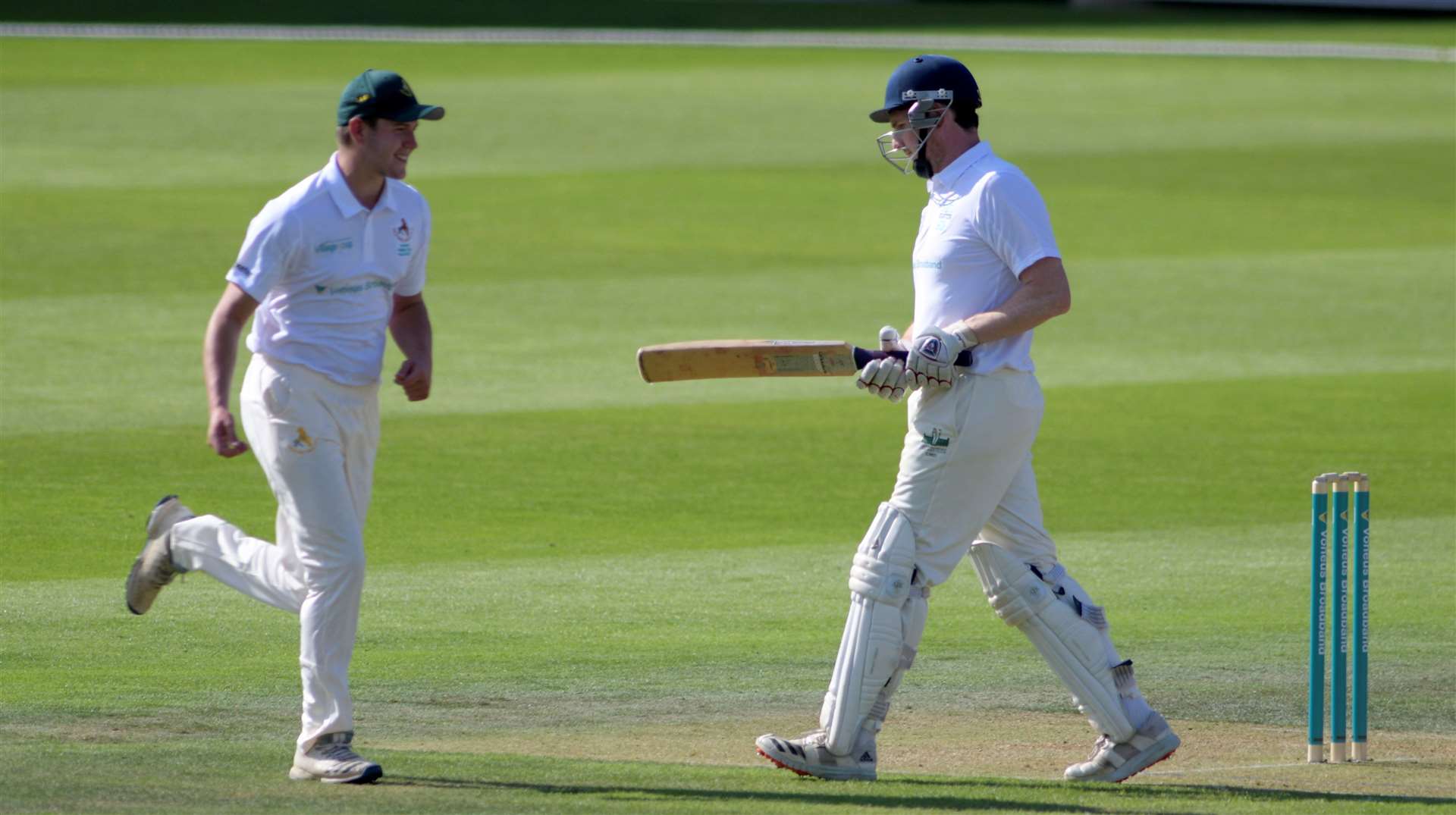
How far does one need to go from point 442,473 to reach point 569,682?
421 centimetres

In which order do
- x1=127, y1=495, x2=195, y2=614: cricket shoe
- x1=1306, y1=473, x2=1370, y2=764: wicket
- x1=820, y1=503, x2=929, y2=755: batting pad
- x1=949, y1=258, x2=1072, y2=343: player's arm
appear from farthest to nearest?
x1=127, y1=495, x2=195, y2=614: cricket shoe < x1=1306, y1=473, x2=1370, y2=764: wicket < x1=820, y1=503, x2=929, y2=755: batting pad < x1=949, y1=258, x2=1072, y2=343: player's arm

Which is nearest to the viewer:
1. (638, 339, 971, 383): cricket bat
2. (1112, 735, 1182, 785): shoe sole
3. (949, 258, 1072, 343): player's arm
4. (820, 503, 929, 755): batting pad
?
(949, 258, 1072, 343): player's arm

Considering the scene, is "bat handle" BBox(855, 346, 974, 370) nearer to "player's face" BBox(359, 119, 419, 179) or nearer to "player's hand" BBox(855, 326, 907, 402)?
"player's hand" BBox(855, 326, 907, 402)

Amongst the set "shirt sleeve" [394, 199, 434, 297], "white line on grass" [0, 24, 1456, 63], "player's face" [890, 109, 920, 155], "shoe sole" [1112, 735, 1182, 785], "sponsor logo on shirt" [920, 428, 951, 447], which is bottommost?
"shoe sole" [1112, 735, 1182, 785]

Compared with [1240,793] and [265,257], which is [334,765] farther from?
[1240,793]

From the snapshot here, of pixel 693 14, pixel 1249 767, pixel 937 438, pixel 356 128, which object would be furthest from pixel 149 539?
pixel 693 14

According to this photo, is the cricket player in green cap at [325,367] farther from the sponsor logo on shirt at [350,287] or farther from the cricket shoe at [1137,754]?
the cricket shoe at [1137,754]

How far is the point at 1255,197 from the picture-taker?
79.3 feet

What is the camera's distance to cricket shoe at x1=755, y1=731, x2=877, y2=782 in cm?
635

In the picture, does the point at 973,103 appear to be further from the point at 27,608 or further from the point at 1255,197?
the point at 1255,197

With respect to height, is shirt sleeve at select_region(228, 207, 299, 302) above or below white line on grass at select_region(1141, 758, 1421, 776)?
above

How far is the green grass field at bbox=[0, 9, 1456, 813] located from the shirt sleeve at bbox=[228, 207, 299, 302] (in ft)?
4.53

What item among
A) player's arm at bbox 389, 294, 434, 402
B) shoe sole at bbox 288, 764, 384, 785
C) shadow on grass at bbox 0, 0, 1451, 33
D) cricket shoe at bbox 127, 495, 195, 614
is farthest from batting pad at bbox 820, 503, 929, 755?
shadow on grass at bbox 0, 0, 1451, 33

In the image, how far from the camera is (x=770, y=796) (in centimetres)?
607
